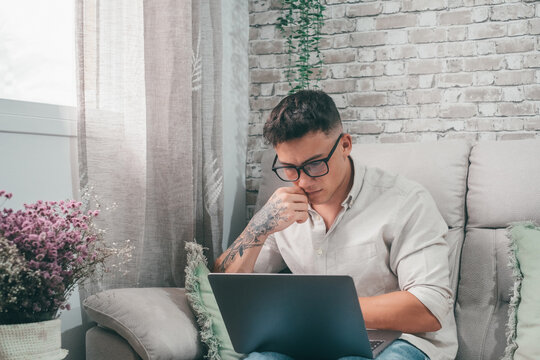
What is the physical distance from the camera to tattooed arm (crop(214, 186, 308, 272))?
1.73 metres

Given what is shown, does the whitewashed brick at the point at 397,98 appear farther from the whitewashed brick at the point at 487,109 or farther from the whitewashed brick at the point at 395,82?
the whitewashed brick at the point at 487,109

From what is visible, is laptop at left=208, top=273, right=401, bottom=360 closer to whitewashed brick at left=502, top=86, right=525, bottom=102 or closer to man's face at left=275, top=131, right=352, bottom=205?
man's face at left=275, top=131, right=352, bottom=205

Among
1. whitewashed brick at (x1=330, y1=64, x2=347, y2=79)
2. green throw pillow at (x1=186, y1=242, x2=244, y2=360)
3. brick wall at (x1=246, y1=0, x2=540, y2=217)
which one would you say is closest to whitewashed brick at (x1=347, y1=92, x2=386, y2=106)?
brick wall at (x1=246, y1=0, x2=540, y2=217)

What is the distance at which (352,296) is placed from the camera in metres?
1.17

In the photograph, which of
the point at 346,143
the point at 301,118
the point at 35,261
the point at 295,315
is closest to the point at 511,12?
the point at 346,143

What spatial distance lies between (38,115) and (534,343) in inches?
61.6

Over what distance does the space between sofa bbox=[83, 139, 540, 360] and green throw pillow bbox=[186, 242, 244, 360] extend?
0.03 meters

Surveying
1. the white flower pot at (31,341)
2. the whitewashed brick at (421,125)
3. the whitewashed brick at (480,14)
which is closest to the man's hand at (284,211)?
the white flower pot at (31,341)

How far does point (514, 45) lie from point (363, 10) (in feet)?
2.20

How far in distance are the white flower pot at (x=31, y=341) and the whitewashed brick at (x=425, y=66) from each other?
1.85 metres

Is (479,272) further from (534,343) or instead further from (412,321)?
(412,321)

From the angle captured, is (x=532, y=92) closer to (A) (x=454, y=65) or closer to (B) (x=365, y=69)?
(A) (x=454, y=65)

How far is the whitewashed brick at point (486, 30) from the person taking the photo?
2291mm

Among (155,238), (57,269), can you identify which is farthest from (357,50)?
(57,269)
